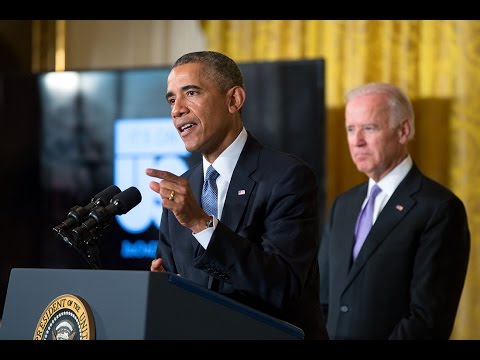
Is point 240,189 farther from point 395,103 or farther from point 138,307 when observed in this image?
point 395,103

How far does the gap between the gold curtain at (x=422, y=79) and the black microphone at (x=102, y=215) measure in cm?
279

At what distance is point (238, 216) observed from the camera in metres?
2.44

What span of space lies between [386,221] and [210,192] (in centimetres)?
125

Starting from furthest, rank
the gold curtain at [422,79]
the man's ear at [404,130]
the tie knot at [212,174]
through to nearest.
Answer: the gold curtain at [422,79] < the man's ear at [404,130] < the tie knot at [212,174]

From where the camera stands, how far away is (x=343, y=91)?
5.12 m

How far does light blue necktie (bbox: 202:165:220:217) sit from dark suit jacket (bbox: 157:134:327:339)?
0.04m

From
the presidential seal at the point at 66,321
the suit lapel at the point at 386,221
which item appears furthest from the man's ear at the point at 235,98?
the suit lapel at the point at 386,221

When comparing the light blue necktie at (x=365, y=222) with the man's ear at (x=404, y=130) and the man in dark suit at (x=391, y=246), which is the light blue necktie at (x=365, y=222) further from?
the man's ear at (x=404, y=130)

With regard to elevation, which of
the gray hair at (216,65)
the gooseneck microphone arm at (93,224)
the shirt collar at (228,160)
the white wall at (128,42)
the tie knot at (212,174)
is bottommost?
the gooseneck microphone arm at (93,224)

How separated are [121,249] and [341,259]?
6.24ft

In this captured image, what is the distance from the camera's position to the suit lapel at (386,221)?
3561 mm
